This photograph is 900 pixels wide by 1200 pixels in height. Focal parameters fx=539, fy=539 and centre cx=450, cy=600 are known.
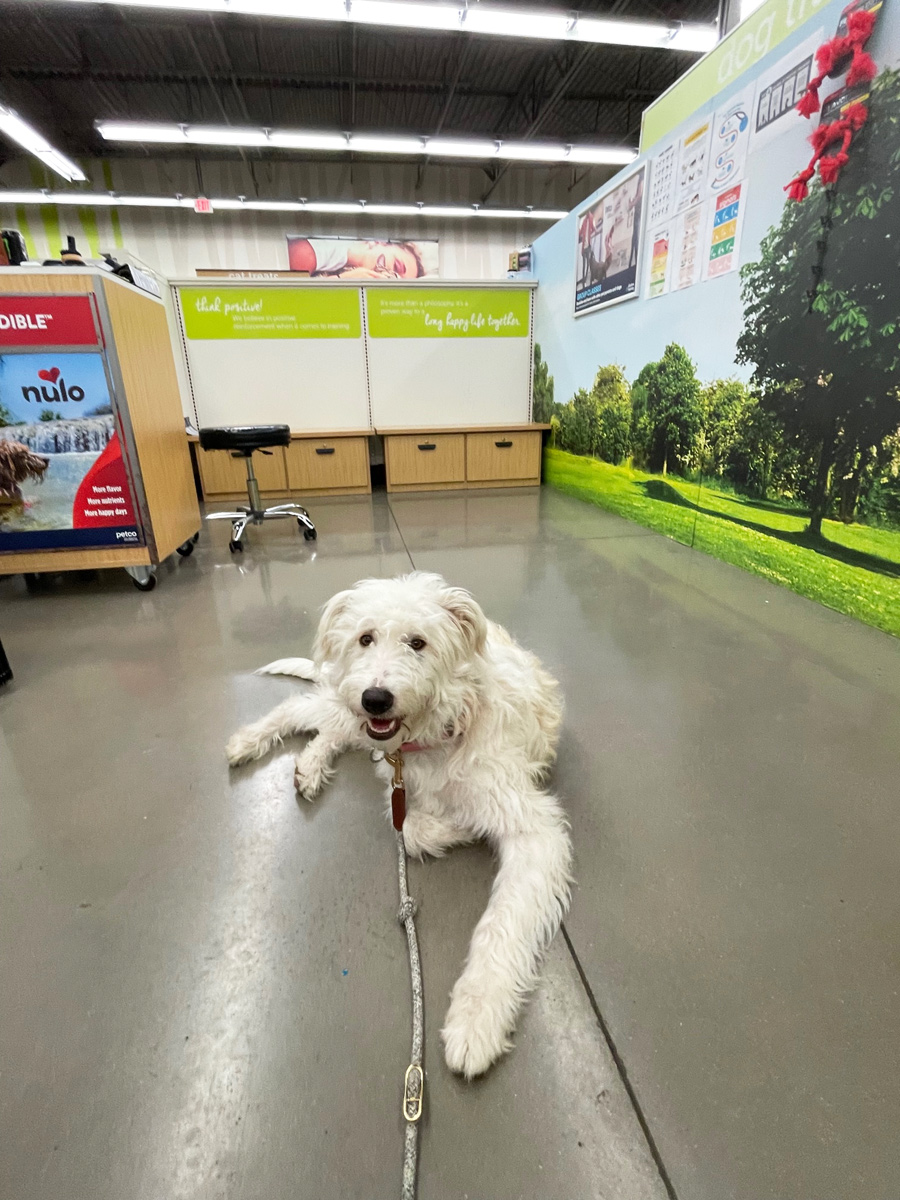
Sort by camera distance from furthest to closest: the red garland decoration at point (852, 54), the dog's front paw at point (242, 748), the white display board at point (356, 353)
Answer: the white display board at point (356, 353), the red garland decoration at point (852, 54), the dog's front paw at point (242, 748)

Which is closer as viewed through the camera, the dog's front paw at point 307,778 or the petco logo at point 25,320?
the dog's front paw at point 307,778

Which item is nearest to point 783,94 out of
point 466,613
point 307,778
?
point 466,613

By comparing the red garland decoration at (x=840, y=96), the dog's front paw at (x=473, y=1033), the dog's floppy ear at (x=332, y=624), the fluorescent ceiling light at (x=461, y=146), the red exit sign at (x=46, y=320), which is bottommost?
the dog's front paw at (x=473, y=1033)

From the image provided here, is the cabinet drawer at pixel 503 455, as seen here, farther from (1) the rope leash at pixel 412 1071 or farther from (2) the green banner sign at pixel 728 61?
(1) the rope leash at pixel 412 1071

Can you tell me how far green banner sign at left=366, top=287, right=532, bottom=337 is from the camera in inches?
225

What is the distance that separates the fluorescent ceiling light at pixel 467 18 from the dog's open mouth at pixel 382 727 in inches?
263

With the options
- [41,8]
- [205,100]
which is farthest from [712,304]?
[205,100]

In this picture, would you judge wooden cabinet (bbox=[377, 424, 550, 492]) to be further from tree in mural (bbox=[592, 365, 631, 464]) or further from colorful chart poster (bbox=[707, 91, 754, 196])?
colorful chart poster (bbox=[707, 91, 754, 196])

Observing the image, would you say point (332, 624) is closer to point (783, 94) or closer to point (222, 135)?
point (783, 94)

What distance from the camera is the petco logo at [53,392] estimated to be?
2686 millimetres

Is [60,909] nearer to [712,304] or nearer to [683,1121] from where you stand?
[683,1121]

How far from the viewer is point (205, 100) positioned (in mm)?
8344

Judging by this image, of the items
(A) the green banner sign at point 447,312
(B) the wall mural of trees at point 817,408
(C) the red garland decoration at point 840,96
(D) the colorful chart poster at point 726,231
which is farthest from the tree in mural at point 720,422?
→ (A) the green banner sign at point 447,312

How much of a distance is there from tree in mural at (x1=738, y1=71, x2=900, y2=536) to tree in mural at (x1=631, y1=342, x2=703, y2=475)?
0.60 m
